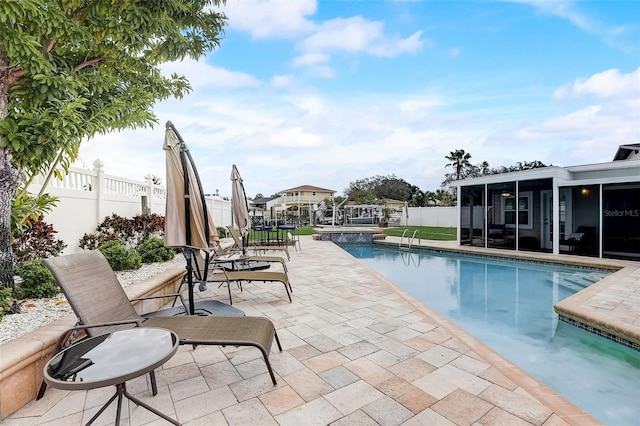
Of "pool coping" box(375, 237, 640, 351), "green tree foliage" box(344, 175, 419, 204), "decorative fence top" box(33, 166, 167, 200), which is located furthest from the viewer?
"green tree foliage" box(344, 175, 419, 204)

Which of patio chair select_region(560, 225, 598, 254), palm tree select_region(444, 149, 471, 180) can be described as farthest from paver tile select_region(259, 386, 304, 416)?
palm tree select_region(444, 149, 471, 180)

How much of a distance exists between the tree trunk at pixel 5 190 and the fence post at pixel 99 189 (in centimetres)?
323

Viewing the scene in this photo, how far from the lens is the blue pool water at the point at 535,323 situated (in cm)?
320

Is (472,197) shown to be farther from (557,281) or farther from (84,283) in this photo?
(84,283)

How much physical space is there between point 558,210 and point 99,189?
13039 mm

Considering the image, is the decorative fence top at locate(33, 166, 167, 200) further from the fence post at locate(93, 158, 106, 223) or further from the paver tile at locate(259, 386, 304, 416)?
the paver tile at locate(259, 386, 304, 416)

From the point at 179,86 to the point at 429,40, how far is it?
9.53 metres

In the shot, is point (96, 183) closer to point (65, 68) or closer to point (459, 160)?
point (65, 68)

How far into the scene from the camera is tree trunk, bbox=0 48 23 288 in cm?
319

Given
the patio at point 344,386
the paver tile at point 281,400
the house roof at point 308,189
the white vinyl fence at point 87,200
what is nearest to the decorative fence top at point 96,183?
the white vinyl fence at point 87,200

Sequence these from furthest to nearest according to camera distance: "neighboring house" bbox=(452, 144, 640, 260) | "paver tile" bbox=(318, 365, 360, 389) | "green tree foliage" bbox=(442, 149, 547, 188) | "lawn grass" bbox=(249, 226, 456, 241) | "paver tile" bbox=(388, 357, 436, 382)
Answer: "green tree foliage" bbox=(442, 149, 547, 188) < "lawn grass" bbox=(249, 226, 456, 241) < "neighboring house" bbox=(452, 144, 640, 260) < "paver tile" bbox=(388, 357, 436, 382) < "paver tile" bbox=(318, 365, 360, 389)

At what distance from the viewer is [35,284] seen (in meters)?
3.66

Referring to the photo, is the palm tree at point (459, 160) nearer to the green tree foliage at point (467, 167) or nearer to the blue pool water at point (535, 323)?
the green tree foliage at point (467, 167)

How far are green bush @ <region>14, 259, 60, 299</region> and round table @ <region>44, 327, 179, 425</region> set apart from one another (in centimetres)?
231
